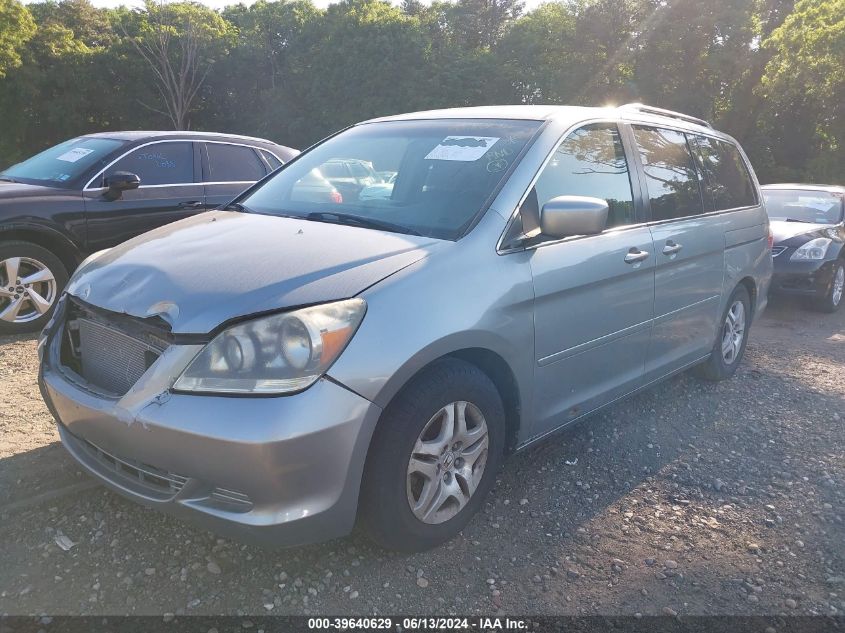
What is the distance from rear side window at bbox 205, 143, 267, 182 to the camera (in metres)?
6.48

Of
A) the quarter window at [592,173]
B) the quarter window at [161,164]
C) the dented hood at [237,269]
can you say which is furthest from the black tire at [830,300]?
the quarter window at [161,164]

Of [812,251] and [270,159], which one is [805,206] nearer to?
[812,251]

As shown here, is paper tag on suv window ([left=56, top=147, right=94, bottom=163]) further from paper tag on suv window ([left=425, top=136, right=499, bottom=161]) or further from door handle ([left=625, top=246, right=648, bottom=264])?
door handle ([left=625, top=246, right=648, bottom=264])

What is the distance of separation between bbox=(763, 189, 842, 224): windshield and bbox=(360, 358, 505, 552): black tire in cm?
790

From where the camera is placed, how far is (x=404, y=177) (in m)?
3.36

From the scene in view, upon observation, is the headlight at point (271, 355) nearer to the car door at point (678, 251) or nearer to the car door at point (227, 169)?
the car door at point (678, 251)

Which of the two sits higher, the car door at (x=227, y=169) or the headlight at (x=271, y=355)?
the car door at (x=227, y=169)

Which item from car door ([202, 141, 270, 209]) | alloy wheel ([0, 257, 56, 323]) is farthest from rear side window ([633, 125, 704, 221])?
alloy wheel ([0, 257, 56, 323])

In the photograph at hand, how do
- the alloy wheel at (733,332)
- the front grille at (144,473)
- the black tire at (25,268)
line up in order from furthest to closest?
1. the black tire at (25,268)
2. the alloy wheel at (733,332)
3. the front grille at (144,473)

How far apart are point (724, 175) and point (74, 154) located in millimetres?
5382

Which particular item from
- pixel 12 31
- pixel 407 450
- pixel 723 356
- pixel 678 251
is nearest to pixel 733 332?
pixel 723 356

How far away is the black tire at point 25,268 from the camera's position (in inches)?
205

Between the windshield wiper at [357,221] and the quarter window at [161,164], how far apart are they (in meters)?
3.45

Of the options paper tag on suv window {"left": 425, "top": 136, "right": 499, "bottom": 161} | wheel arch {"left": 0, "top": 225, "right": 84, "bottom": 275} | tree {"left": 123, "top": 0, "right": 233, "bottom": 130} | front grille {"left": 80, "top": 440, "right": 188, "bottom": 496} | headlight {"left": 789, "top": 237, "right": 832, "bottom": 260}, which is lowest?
headlight {"left": 789, "top": 237, "right": 832, "bottom": 260}
